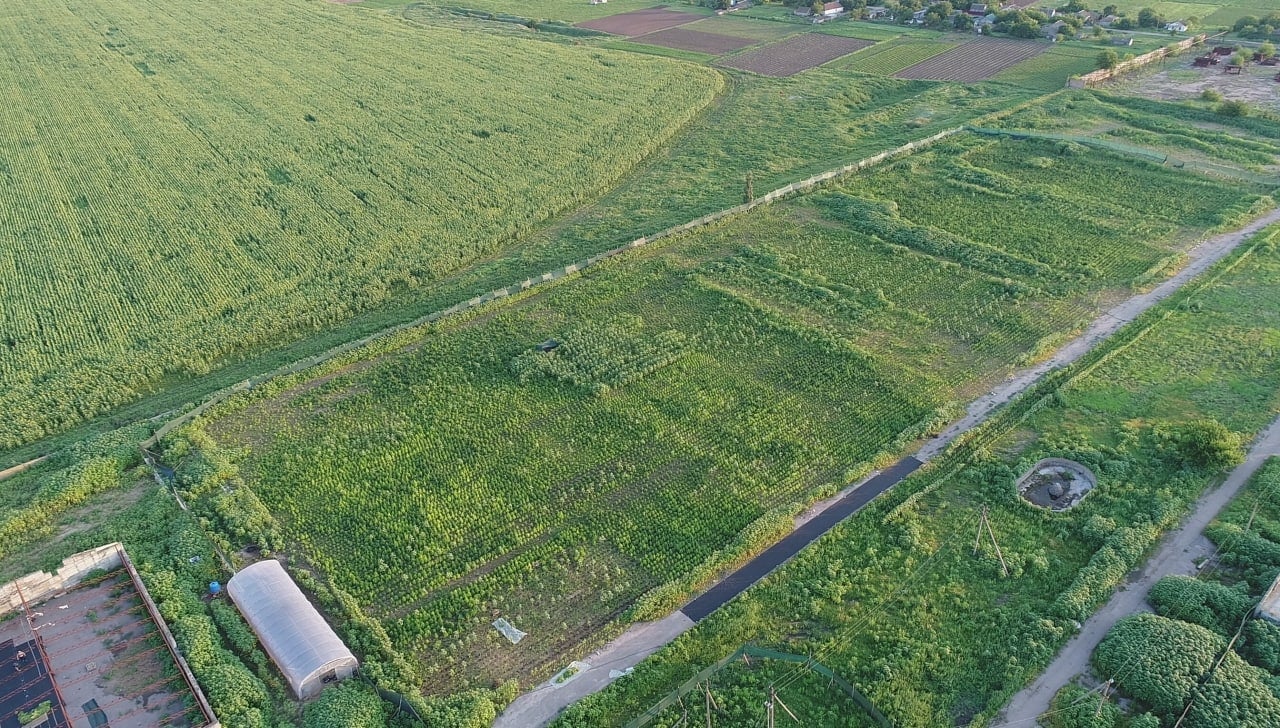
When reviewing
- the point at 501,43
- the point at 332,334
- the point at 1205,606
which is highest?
the point at 501,43

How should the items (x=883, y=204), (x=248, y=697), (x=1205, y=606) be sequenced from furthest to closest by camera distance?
(x=883, y=204)
(x=1205, y=606)
(x=248, y=697)

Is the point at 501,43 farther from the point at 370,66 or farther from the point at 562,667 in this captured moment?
the point at 562,667

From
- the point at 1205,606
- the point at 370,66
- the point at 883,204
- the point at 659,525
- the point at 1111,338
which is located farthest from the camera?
the point at 370,66

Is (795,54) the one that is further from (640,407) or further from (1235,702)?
(1235,702)

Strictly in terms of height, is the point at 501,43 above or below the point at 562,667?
above

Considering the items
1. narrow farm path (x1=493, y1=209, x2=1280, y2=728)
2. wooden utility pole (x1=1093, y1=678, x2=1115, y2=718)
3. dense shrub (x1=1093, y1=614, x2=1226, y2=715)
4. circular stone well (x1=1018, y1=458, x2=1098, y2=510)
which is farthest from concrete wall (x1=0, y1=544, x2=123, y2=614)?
circular stone well (x1=1018, y1=458, x2=1098, y2=510)

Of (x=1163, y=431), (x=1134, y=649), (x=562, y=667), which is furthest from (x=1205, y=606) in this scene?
(x=562, y=667)
